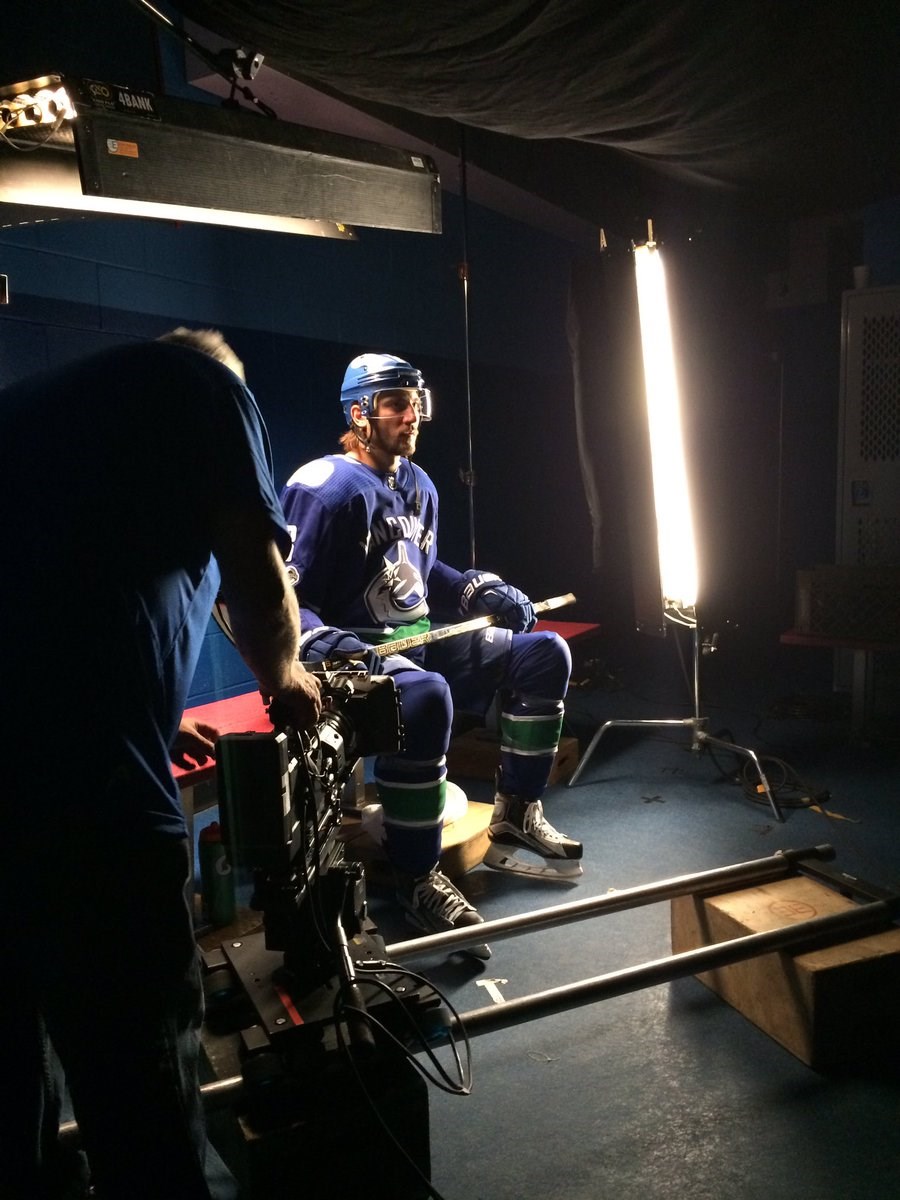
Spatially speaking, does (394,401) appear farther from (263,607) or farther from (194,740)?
(263,607)

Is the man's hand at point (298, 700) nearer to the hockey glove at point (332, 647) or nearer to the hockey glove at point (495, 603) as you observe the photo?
the hockey glove at point (332, 647)

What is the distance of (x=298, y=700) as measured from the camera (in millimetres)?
1330

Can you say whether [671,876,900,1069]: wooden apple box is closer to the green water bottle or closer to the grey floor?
the grey floor

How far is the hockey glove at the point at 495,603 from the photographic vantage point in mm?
3111

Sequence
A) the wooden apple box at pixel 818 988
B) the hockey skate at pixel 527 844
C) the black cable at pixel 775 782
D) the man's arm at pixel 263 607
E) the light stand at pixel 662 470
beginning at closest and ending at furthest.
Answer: the man's arm at pixel 263 607 → the wooden apple box at pixel 818 988 → the hockey skate at pixel 527 844 → the light stand at pixel 662 470 → the black cable at pixel 775 782

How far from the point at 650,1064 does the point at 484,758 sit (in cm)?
190

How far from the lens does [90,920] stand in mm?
1064

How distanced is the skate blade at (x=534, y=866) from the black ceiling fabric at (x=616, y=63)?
6.94 feet

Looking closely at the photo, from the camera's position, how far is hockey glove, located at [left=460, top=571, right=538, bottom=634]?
122 inches

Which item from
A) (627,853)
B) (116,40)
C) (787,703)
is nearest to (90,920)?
(627,853)

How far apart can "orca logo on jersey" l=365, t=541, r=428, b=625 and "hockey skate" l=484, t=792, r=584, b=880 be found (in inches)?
26.6

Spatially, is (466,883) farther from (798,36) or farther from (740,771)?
(798,36)

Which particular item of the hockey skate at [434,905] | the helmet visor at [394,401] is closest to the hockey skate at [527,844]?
the hockey skate at [434,905]

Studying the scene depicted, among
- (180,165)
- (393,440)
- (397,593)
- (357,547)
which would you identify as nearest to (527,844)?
(397,593)
